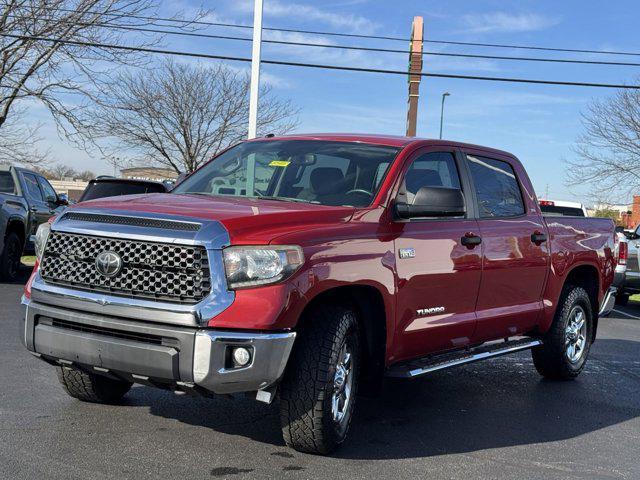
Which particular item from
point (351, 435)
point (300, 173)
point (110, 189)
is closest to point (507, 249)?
point (300, 173)

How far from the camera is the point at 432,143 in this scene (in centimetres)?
575

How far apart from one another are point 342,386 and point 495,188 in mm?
2618

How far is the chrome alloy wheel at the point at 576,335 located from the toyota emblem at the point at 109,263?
4.56 meters

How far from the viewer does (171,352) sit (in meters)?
3.95

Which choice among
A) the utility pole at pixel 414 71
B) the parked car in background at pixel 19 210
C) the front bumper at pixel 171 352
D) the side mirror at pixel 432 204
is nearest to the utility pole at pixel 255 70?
the parked car in background at pixel 19 210

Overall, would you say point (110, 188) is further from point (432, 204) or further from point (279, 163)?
point (432, 204)

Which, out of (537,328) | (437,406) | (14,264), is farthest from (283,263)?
(14,264)

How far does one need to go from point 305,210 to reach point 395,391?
2498 mm

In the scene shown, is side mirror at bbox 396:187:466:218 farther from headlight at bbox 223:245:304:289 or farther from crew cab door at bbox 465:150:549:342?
headlight at bbox 223:245:304:289

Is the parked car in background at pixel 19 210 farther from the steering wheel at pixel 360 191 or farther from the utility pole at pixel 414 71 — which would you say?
the utility pole at pixel 414 71

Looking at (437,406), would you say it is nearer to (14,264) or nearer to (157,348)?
(157,348)

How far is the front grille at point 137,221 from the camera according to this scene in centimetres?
411

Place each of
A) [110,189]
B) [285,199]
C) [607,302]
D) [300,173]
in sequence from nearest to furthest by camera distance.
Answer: [285,199]
[300,173]
[607,302]
[110,189]

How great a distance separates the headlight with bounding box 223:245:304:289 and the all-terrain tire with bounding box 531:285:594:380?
383cm
